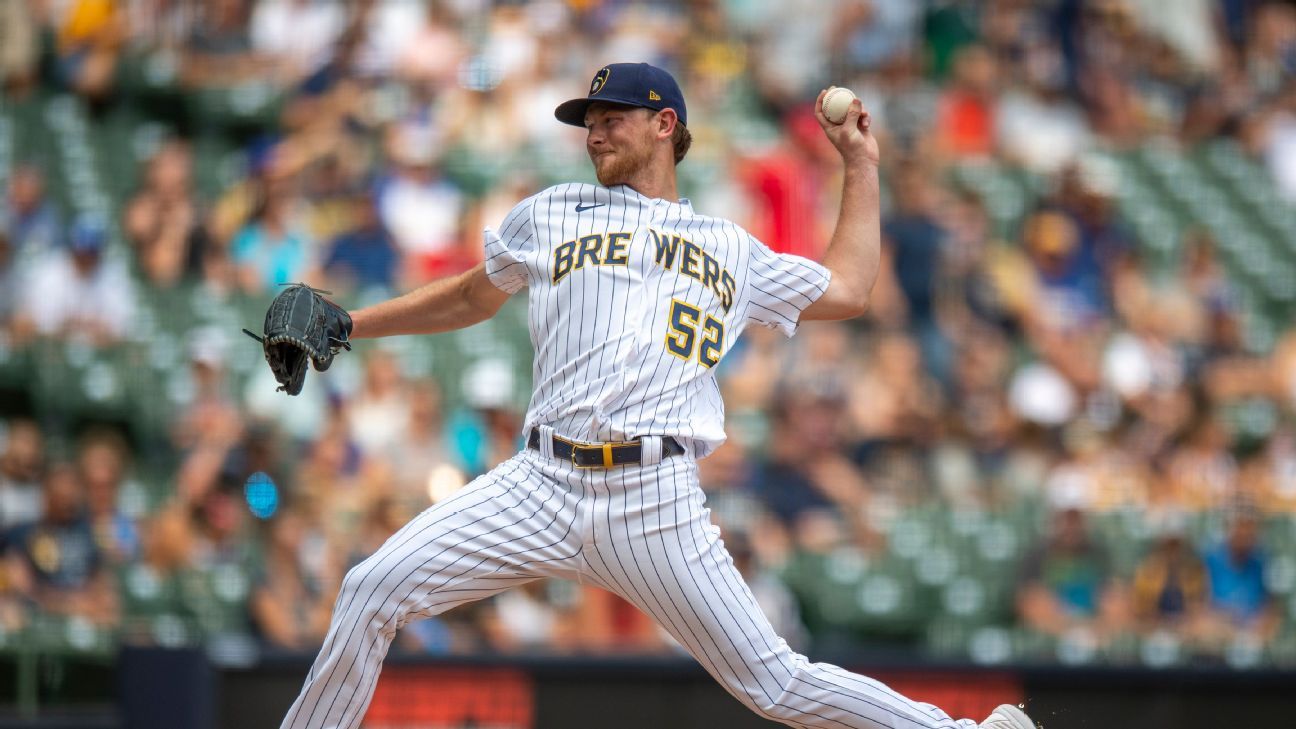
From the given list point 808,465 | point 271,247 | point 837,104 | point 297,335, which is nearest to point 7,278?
point 271,247

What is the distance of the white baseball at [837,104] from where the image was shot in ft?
12.9

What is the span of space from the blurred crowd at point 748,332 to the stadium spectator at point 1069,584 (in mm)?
13

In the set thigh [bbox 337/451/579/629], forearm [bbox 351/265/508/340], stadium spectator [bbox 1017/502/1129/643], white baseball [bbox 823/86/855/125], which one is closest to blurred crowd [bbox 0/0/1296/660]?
stadium spectator [bbox 1017/502/1129/643]

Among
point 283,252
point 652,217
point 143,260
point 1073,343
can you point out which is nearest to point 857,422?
point 1073,343

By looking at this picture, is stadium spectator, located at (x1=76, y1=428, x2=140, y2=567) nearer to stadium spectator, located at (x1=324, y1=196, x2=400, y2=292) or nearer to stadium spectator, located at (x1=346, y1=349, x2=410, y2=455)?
stadium spectator, located at (x1=346, y1=349, x2=410, y2=455)

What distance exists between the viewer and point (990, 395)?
8305mm

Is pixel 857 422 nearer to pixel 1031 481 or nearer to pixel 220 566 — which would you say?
pixel 1031 481

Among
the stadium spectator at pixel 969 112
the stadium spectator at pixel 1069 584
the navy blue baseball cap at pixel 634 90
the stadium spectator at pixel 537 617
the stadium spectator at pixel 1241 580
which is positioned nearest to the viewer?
the navy blue baseball cap at pixel 634 90

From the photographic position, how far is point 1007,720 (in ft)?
12.5

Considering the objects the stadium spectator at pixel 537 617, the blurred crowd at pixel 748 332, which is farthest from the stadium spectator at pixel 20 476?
the stadium spectator at pixel 537 617

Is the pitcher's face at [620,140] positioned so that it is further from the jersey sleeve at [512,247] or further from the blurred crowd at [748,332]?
the blurred crowd at [748,332]

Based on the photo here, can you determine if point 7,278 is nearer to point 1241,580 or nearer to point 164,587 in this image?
point 164,587

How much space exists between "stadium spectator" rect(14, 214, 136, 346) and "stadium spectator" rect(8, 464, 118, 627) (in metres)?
1.13

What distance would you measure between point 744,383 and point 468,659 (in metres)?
3.45
